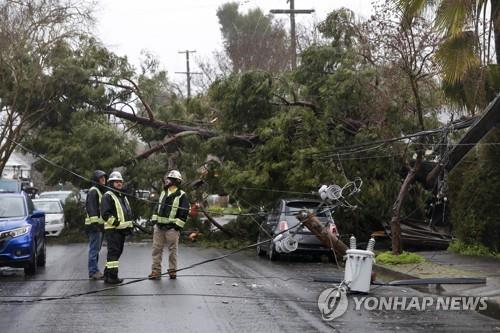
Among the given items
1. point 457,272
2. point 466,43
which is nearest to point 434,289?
point 457,272

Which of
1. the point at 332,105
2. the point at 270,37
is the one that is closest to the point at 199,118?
the point at 332,105

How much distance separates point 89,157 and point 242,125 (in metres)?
4.57

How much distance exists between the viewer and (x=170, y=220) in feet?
41.6

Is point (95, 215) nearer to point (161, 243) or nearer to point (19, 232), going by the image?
point (161, 243)

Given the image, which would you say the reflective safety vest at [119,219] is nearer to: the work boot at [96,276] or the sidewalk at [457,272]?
the work boot at [96,276]

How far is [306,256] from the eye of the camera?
18.5m

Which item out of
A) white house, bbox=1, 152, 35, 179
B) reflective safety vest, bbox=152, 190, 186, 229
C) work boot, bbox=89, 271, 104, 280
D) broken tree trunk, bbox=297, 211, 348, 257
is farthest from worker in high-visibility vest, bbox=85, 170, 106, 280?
white house, bbox=1, 152, 35, 179

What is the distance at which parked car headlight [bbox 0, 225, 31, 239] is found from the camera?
43.0 feet

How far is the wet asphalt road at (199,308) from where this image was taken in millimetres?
8695

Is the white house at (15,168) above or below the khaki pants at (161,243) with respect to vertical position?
above

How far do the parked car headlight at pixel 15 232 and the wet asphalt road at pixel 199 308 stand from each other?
0.78 metres

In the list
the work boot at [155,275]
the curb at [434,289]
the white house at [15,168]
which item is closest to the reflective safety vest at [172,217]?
the work boot at [155,275]

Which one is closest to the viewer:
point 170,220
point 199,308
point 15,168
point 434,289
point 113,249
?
point 199,308

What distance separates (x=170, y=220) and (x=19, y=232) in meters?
2.84
